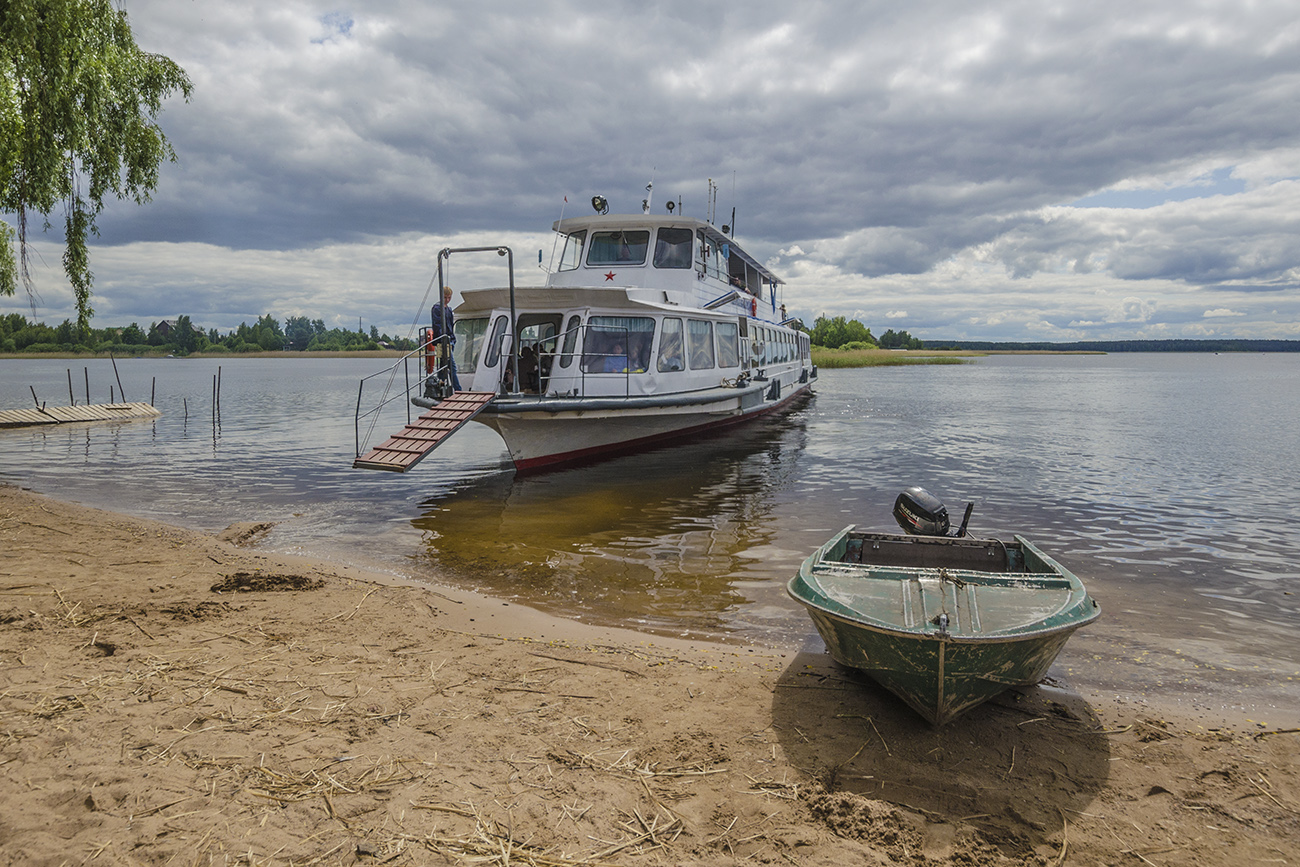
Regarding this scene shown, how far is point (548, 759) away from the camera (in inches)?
165

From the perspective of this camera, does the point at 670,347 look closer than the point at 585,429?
No

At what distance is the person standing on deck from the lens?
1406cm

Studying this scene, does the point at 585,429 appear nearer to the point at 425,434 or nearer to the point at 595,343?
the point at 595,343

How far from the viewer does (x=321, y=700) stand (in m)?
4.78

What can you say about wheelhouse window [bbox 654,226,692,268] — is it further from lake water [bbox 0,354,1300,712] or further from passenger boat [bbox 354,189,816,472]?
lake water [bbox 0,354,1300,712]

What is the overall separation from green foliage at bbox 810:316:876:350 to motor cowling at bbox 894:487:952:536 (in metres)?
126

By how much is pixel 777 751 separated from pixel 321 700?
3008mm

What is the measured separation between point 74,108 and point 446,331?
6544 millimetres

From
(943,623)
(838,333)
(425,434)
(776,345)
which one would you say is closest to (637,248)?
(425,434)

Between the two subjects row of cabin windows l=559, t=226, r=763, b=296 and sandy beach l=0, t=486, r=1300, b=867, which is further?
row of cabin windows l=559, t=226, r=763, b=296

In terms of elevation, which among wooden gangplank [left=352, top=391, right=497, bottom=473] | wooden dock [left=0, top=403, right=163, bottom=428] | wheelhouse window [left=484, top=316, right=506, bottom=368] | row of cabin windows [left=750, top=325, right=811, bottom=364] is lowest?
wooden dock [left=0, top=403, right=163, bottom=428]

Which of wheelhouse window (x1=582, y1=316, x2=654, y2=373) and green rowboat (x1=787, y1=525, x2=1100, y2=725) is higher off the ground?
wheelhouse window (x1=582, y1=316, x2=654, y2=373)

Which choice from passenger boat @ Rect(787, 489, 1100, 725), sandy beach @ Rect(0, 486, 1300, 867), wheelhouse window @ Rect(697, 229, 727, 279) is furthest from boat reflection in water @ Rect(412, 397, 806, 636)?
wheelhouse window @ Rect(697, 229, 727, 279)

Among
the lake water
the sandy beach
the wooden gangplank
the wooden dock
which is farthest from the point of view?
the wooden dock
